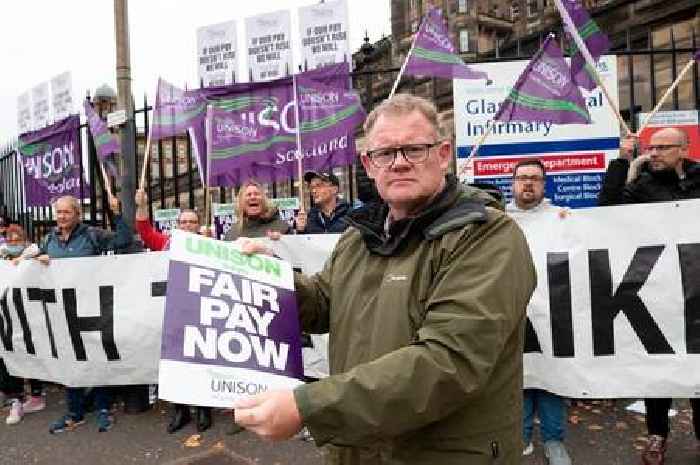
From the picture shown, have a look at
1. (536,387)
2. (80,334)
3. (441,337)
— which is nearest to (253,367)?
(441,337)

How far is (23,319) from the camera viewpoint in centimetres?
539

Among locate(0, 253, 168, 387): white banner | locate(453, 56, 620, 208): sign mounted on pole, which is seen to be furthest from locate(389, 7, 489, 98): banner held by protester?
locate(0, 253, 168, 387): white banner

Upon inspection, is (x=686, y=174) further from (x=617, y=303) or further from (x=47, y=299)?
(x=47, y=299)

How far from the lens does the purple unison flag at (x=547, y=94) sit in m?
5.55

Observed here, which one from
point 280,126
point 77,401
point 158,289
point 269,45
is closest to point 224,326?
point 158,289

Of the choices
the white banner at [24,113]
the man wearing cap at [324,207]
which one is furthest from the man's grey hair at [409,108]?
the white banner at [24,113]

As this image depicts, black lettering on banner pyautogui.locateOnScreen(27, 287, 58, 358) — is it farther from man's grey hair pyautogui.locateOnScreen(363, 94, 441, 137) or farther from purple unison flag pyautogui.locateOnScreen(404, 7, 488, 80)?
man's grey hair pyautogui.locateOnScreen(363, 94, 441, 137)

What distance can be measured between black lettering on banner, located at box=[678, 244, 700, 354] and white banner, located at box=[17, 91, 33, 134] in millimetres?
8777

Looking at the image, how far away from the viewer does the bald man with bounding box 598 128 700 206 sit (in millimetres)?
4004

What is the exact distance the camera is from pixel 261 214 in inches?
200

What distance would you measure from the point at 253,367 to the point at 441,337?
0.60 metres

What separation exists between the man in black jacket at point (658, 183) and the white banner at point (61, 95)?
22.1ft

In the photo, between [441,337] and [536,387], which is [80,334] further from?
[441,337]

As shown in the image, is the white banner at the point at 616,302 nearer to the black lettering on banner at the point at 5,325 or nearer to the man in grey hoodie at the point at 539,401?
the man in grey hoodie at the point at 539,401
